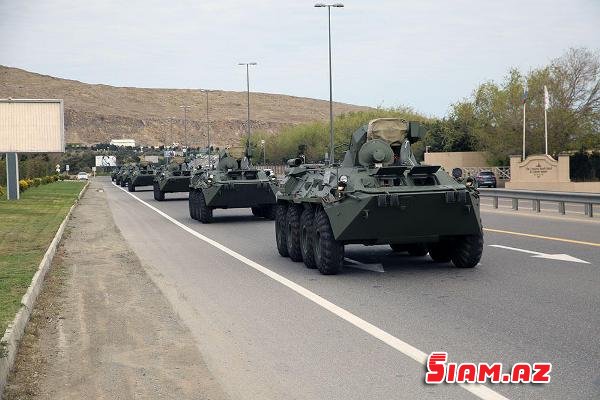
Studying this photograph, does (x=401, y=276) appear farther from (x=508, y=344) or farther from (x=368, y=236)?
(x=508, y=344)

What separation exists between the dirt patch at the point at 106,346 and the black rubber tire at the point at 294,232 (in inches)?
98.1

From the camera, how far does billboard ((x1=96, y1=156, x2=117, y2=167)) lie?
5046 inches

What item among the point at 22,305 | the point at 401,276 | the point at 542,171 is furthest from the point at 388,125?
the point at 542,171

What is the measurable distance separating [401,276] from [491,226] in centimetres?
967

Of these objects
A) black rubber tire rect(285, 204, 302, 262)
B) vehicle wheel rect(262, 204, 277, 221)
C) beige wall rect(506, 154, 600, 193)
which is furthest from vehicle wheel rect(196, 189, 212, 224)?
beige wall rect(506, 154, 600, 193)

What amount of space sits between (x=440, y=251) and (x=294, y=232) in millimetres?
2367

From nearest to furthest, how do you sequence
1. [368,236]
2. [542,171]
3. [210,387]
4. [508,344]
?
[210,387] < [508,344] < [368,236] < [542,171]

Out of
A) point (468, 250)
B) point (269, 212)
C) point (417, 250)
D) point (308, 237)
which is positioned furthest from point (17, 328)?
point (269, 212)

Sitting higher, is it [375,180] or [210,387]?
[375,180]

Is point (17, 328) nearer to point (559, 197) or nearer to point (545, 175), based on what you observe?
point (559, 197)

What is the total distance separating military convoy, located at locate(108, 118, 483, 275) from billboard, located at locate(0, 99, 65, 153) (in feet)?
103

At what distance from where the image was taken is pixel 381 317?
9406 millimetres

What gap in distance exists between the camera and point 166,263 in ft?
49.9

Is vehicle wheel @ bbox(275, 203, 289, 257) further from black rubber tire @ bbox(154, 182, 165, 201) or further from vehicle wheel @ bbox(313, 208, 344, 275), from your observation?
black rubber tire @ bbox(154, 182, 165, 201)
